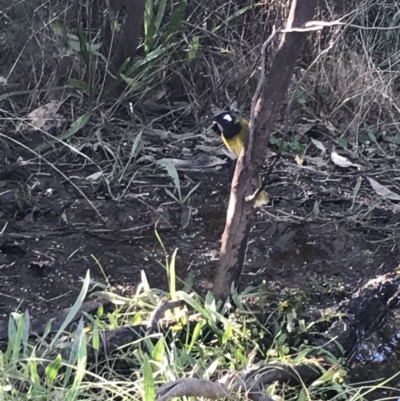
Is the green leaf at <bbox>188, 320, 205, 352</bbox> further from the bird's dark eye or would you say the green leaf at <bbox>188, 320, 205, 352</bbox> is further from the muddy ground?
the bird's dark eye

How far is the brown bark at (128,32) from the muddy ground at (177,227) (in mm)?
488

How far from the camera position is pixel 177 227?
10.1 feet

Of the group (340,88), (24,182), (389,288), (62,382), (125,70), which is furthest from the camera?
(340,88)

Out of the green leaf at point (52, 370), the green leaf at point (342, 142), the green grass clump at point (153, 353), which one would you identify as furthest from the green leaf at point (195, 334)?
the green leaf at point (342, 142)

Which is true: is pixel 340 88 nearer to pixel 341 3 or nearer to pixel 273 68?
pixel 341 3

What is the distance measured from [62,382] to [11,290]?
70 cm

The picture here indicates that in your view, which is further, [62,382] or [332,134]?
[332,134]

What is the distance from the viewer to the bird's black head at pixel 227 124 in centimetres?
351

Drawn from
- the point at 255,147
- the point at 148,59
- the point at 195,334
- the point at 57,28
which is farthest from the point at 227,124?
the point at 195,334

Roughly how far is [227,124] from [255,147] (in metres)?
1.40

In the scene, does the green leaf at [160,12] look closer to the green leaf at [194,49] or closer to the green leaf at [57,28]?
the green leaf at [194,49]

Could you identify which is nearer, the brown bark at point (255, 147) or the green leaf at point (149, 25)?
the brown bark at point (255, 147)

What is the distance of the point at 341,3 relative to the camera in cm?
416

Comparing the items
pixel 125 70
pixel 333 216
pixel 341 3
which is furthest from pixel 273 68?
pixel 341 3
